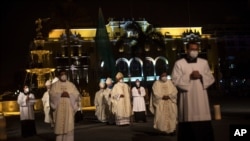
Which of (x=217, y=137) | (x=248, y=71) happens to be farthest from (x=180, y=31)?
(x=217, y=137)

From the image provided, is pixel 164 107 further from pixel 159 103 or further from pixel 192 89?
pixel 192 89

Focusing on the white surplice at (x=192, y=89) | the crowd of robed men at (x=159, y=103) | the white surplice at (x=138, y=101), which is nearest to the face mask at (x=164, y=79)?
the crowd of robed men at (x=159, y=103)

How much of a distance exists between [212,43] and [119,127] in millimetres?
75773

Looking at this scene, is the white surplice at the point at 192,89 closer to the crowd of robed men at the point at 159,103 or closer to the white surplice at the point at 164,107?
the crowd of robed men at the point at 159,103

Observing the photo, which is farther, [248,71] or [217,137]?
[248,71]

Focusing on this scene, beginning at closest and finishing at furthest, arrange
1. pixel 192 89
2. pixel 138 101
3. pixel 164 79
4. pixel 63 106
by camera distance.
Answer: pixel 192 89 → pixel 63 106 → pixel 164 79 → pixel 138 101

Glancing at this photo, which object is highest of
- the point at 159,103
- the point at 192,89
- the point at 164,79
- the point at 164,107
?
the point at 164,79

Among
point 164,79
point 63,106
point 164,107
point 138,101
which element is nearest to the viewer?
point 63,106

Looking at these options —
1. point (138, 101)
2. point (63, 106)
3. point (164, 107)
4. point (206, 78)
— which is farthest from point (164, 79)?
point (206, 78)

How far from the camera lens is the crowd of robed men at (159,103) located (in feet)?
30.4

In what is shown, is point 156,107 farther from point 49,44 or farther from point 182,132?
point 49,44

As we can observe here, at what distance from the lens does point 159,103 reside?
16016mm

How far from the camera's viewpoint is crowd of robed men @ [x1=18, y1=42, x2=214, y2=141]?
30.4ft

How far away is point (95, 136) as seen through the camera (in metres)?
16.9
